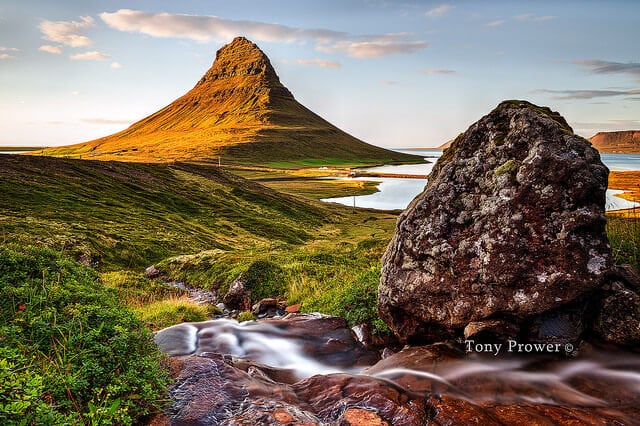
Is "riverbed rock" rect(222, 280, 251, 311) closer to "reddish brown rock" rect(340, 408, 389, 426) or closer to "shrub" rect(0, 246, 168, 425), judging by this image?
"shrub" rect(0, 246, 168, 425)

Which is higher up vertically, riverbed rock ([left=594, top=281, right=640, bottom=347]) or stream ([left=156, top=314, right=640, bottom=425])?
riverbed rock ([left=594, top=281, right=640, bottom=347])

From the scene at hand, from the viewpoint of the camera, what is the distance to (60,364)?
619 centimetres

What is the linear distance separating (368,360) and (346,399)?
Result: 3330mm

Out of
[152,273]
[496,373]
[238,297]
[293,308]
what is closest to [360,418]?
[496,373]

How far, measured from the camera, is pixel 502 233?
8.86 m

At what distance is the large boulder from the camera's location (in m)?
8.38

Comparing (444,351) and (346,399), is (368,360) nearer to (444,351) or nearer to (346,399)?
(444,351)

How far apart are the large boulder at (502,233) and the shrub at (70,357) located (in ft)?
19.5

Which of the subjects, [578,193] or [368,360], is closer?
[578,193]

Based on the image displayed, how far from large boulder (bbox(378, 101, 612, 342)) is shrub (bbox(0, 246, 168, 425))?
5.96 m

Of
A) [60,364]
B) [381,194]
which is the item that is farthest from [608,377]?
[381,194]

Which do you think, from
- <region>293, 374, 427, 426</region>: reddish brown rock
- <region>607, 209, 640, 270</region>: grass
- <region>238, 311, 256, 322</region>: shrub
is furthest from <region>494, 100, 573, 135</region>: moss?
<region>238, 311, 256, 322</region>: shrub

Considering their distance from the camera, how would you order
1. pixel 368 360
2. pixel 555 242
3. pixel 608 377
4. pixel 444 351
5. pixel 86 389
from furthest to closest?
1. pixel 368 360
2. pixel 444 351
3. pixel 555 242
4. pixel 608 377
5. pixel 86 389

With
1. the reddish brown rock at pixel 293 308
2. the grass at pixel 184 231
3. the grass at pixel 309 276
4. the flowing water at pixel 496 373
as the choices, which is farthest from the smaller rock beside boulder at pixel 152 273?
the flowing water at pixel 496 373
